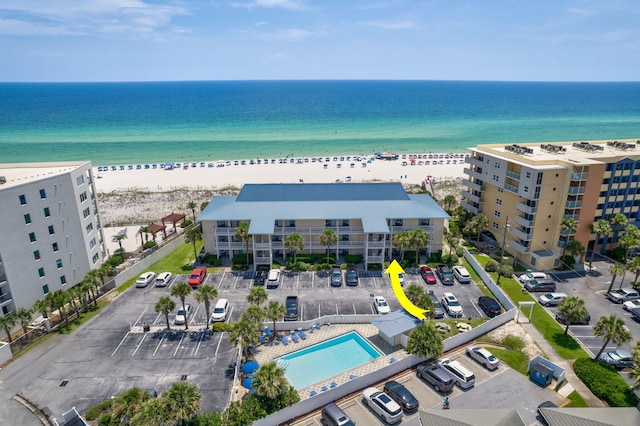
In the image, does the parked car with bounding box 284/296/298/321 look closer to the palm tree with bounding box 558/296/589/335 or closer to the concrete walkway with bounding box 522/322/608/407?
the concrete walkway with bounding box 522/322/608/407

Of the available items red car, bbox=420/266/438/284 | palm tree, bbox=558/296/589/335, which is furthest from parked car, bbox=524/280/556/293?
red car, bbox=420/266/438/284

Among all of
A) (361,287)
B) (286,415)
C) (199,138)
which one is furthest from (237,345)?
(199,138)

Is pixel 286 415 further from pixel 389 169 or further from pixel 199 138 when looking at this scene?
pixel 199 138

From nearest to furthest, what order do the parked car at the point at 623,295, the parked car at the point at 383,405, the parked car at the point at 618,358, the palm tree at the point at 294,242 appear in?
the parked car at the point at 383,405 < the parked car at the point at 618,358 < the parked car at the point at 623,295 < the palm tree at the point at 294,242

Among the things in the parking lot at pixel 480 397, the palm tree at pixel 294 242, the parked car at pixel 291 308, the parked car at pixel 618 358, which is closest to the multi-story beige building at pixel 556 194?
the parked car at pixel 618 358

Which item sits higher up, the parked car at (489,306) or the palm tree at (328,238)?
the palm tree at (328,238)

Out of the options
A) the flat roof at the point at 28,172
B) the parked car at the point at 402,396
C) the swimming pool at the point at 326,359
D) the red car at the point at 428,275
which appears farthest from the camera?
the red car at the point at 428,275

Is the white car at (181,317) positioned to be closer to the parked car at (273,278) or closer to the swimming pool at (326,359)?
the parked car at (273,278)

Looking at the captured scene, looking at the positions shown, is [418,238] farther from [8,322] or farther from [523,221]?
[8,322]

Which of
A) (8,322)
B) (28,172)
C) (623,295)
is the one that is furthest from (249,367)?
(623,295)
